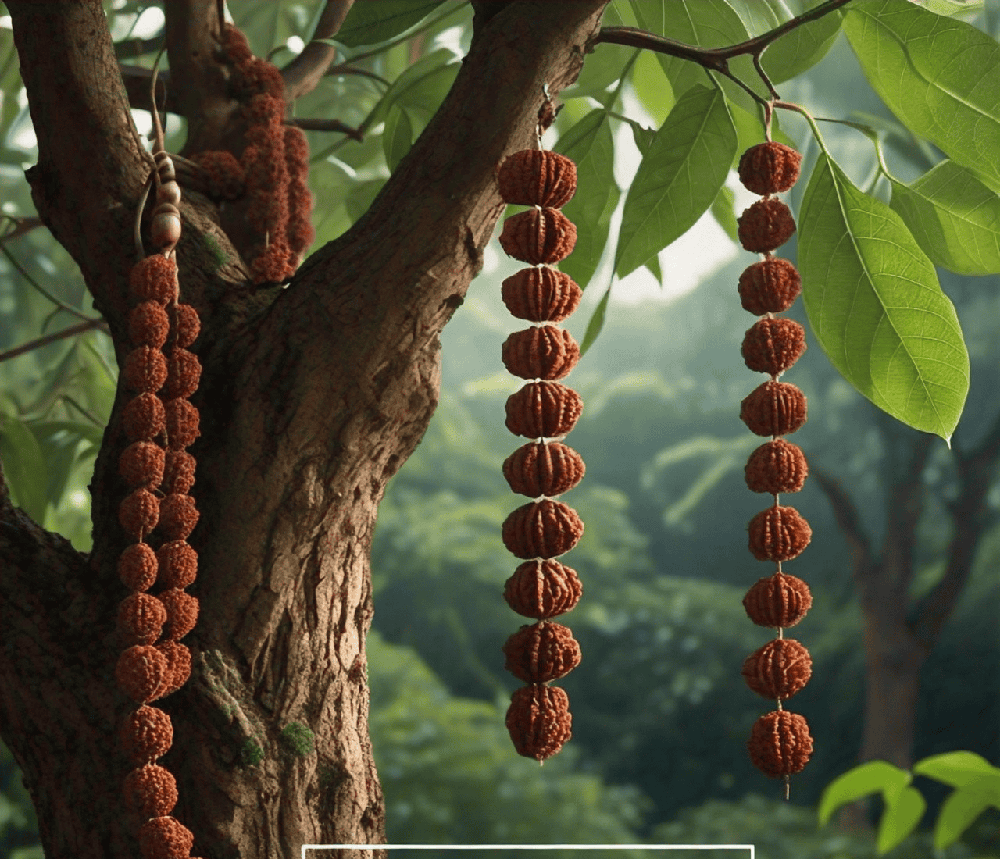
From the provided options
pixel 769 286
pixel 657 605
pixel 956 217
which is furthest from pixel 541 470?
pixel 657 605

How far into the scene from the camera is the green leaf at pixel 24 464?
1.84 feet

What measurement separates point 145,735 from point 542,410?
6.8 inches

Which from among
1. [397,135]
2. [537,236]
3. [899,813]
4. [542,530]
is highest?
[397,135]

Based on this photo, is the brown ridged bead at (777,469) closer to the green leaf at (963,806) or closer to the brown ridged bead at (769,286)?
the brown ridged bead at (769,286)

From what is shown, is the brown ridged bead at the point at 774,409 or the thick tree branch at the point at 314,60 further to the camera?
the thick tree branch at the point at 314,60

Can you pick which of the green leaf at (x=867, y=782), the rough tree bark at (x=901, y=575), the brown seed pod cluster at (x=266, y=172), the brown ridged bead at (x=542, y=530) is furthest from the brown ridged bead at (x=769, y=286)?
the rough tree bark at (x=901, y=575)

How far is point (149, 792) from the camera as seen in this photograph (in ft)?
1.17

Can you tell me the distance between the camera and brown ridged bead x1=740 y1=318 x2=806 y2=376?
1.25 feet

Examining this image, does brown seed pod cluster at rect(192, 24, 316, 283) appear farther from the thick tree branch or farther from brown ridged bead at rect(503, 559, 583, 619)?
brown ridged bead at rect(503, 559, 583, 619)

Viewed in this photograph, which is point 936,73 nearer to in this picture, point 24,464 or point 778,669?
point 778,669

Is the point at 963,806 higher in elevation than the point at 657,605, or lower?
lower

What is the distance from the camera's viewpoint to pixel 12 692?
0.39 meters

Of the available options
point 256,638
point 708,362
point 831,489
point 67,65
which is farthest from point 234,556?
point 708,362

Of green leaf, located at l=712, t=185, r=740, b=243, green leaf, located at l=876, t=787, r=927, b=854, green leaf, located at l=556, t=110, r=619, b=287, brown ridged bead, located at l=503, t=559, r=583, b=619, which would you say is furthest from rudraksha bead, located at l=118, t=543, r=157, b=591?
green leaf, located at l=876, t=787, r=927, b=854
